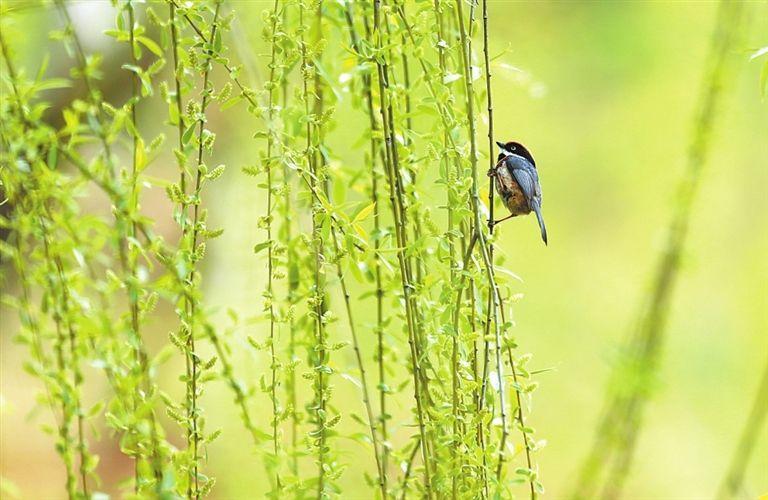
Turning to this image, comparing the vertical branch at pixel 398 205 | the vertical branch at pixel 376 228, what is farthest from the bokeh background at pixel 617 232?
the vertical branch at pixel 398 205

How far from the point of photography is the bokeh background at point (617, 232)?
261cm

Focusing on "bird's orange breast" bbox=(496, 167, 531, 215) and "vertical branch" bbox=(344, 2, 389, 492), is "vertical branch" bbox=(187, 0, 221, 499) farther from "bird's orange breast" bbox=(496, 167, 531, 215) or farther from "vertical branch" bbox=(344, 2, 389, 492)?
"bird's orange breast" bbox=(496, 167, 531, 215)

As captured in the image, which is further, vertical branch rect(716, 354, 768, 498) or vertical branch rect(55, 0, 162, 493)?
vertical branch rect(716, 354, 768, 498)

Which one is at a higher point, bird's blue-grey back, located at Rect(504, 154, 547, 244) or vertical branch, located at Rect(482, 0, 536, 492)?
bird's blue-grey back, located at Rect(504, 154, 547, 244)

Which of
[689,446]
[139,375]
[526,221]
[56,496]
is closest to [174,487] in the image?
[139,375]

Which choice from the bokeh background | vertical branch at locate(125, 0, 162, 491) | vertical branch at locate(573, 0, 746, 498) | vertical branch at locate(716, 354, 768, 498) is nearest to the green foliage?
vertical branch at locate(125, 0, 162, 491)

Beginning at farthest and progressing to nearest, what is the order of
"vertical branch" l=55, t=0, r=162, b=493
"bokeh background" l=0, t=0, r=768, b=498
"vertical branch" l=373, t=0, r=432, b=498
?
"bokeh background" l=0, t=0, r=768, b=498
"vertical branch" l=373, t=0, r=432, b=498
"vertical branch" l=55, t=0, r=162, b=493

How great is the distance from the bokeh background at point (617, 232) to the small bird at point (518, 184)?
1411 mm

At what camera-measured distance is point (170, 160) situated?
103 inches

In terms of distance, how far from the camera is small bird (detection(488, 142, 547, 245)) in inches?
43.5

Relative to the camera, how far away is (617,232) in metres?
2.89

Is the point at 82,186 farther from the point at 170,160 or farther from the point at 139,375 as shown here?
the point at 170,160

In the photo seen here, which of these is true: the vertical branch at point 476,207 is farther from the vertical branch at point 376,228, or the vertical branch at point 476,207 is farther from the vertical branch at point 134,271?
the vertical branch at point 134,271

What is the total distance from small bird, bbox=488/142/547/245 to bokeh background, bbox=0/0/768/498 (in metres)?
1.41
